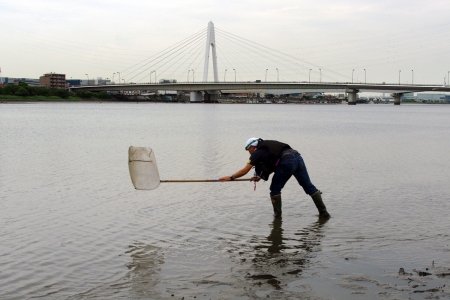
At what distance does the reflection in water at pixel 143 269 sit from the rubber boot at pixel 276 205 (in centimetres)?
255

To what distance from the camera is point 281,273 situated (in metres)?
7.07

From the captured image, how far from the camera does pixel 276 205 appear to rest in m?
10.1

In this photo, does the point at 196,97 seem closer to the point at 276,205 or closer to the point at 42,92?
the point at 42,92

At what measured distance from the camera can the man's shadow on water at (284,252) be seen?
23.5 feet

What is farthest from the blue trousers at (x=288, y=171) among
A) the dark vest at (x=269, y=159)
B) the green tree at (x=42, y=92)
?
the green tree at (x=42, y=92)

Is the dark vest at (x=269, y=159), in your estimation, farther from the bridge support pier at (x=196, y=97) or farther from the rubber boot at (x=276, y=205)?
the bridge support pier at (x=196, y=97)

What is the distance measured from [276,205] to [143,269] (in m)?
3.41

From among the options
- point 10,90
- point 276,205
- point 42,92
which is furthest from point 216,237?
point 42,92

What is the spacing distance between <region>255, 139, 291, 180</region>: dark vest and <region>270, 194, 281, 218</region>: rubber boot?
716 millimetres

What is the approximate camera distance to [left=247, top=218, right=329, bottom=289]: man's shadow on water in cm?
716

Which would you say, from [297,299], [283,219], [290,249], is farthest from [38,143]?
[297,299]

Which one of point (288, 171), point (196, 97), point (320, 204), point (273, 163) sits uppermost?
point (196, 97)

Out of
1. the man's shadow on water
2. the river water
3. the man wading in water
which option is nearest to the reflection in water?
the river water

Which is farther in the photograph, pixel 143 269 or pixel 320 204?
pixel 320 204
